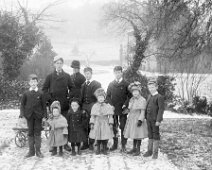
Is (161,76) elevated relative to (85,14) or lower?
lower

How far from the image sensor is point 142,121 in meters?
7.38

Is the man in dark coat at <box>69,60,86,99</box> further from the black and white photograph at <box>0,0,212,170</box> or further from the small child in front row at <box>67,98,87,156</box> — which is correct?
the small child in front row at <box>67,98,87,156</box>

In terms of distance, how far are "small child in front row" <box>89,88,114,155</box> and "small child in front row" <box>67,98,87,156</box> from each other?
22 centimetres

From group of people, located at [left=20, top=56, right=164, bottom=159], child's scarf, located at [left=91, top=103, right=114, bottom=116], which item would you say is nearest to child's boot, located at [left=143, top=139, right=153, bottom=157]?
group of people, located at [left=20, top=56, right=164, bottom=159]

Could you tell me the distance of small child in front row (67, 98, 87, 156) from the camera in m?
7.41

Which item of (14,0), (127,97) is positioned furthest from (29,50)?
(127,97)

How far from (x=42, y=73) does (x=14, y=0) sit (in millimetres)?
6198

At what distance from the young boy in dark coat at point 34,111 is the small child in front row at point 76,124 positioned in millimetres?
600

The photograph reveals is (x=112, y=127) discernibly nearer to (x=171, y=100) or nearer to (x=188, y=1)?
(x=188, y=1)

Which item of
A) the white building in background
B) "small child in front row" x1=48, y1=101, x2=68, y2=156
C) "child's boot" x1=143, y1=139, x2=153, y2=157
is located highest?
the white building in background

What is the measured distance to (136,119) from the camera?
745cm

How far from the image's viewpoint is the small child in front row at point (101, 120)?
7367 millimetres

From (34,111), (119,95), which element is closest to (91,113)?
(119,95)

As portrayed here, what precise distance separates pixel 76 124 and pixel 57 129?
16.5 inches
